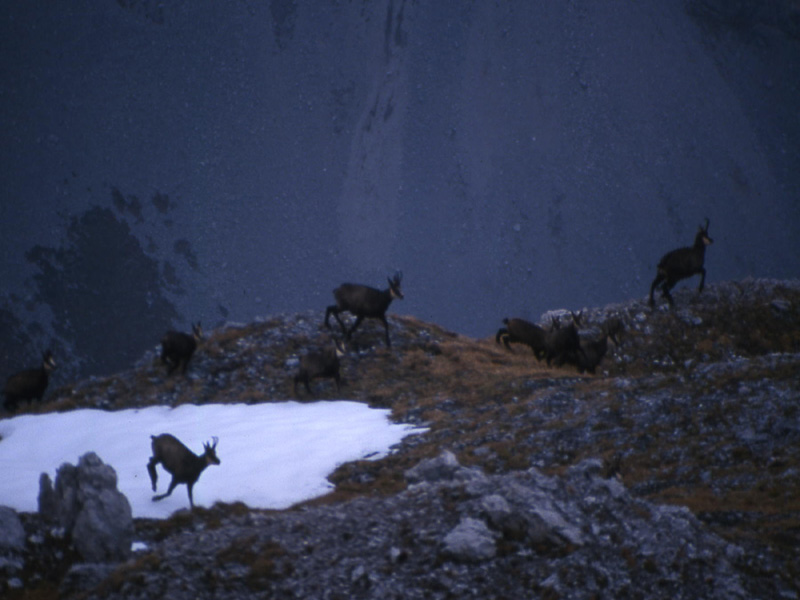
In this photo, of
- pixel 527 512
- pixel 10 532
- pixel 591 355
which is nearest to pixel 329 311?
pixel 591 355

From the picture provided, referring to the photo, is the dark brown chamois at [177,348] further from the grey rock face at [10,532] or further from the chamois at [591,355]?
the chamois at [591,355]

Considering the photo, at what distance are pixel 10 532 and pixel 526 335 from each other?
19.9 meters

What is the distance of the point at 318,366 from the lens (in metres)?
21.3

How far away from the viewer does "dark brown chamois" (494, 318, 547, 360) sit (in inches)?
1040

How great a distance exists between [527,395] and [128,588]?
12678 mm

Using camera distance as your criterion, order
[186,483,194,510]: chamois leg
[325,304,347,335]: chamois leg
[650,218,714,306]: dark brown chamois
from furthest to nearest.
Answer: [650,218,714,306]: dark brown chamois, [325,304,347,335]: chamois leg, [186,483,194,510]: chamois leg

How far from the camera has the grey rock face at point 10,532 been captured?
10.6 meters

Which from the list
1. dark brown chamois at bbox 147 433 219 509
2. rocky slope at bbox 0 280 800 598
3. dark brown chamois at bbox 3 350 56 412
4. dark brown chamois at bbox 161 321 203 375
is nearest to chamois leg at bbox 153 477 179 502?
dark brown chamois at bbox 147 433 219 509

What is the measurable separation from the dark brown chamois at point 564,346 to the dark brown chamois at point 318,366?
8053 mm

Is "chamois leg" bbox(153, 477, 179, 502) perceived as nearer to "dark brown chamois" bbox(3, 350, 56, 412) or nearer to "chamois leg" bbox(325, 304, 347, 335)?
"chamois leg" bbox(325, 304, 347, 335)

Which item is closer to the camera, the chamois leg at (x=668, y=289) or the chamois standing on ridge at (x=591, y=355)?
the chamois standing on ridge at (x=591, y=355)

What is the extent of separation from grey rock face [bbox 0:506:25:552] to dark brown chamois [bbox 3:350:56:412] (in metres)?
16.6

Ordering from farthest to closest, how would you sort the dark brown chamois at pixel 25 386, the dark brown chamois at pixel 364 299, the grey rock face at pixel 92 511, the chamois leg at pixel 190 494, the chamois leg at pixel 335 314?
the dark brown chamois at pixel 25 386 < the chamois leg at pixel 335 314 < the dark brown chamois at pixel 364 299 < the chamois leg at pixel 190 494 < the grey rock face at pixel 92 511

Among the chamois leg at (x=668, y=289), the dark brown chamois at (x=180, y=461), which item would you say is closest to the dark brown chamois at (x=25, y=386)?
the dark brown chamois at (x=180, y=461)
